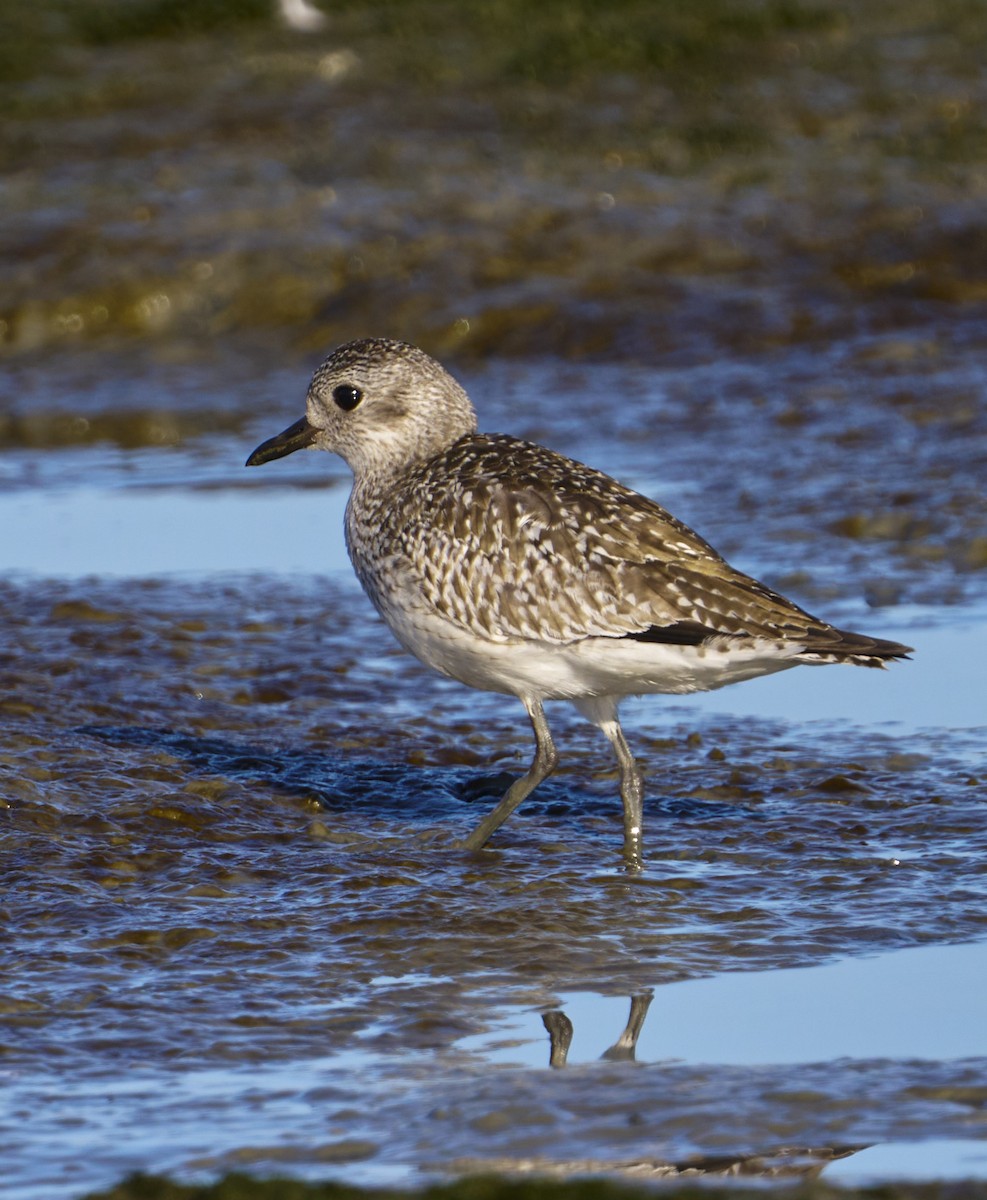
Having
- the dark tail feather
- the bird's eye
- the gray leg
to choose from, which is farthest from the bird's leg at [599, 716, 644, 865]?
the bird's eye

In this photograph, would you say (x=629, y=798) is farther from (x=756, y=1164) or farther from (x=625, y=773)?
(x=756, y=1164)

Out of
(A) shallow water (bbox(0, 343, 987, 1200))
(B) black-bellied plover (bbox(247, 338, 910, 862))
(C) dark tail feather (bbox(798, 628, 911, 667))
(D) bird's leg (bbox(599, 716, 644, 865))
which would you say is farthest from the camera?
(D) bird's leg (bbox(599, 716, 644, 865))

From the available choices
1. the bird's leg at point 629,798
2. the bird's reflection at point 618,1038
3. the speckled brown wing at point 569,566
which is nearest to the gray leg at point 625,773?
the bird's leg at point 629,798

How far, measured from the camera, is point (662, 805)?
8062 mm

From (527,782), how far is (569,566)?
2.76ft

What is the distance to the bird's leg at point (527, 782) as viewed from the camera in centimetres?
755

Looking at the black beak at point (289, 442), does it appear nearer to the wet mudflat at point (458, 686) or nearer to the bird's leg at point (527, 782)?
the wet mudflat at point (458, 686)

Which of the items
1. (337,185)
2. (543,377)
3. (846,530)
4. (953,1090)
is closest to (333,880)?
(953,1090)

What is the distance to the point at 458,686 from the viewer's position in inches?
381

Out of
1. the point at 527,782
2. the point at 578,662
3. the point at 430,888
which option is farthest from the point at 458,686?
the point at 430,888

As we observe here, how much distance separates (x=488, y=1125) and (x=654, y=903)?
1.87 meters

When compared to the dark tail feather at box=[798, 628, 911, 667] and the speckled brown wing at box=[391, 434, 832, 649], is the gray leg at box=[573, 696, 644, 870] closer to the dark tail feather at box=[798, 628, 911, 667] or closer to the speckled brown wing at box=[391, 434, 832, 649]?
the speckled brown wing at box=[391, 434, 832, 649]

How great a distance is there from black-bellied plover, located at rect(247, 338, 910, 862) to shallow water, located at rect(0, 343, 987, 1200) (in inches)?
25.1

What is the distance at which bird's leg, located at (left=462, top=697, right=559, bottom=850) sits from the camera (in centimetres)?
755
